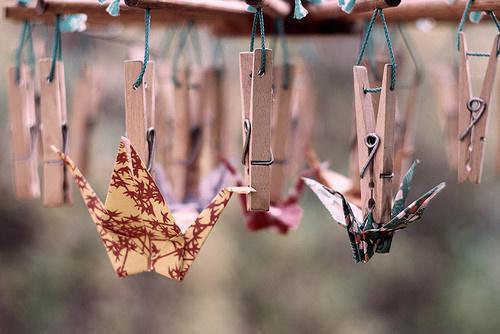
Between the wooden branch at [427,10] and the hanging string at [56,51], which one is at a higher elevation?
the wooden branch at [427,10]

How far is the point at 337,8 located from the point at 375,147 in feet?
0.89

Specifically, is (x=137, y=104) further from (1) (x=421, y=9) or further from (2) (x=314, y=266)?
(2) (x=314, y=266)

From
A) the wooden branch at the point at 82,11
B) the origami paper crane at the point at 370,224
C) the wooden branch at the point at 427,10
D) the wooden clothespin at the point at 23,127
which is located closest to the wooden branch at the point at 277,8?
the wooden branch at the point at 82,11

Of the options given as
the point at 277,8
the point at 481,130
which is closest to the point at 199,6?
the point at 277,8

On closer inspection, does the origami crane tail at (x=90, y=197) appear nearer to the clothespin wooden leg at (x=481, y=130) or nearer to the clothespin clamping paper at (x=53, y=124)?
the clothespin clamping paper at (x=53, y=124)

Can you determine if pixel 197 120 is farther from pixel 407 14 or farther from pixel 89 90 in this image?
pixel 407 14

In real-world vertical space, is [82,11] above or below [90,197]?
above

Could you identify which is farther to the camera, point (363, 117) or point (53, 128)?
point (53, 128)

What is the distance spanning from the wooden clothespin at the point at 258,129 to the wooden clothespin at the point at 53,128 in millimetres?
256

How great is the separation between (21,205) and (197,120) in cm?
153

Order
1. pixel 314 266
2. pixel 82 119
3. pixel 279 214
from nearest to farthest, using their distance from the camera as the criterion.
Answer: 1. pixel 279 214
2. pixel 82 119
3. pixel 314 266

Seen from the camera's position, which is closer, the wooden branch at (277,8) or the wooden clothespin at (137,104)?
the wooden clothespin at (137,104)

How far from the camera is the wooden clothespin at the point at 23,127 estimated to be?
92cm

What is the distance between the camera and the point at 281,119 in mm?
957
